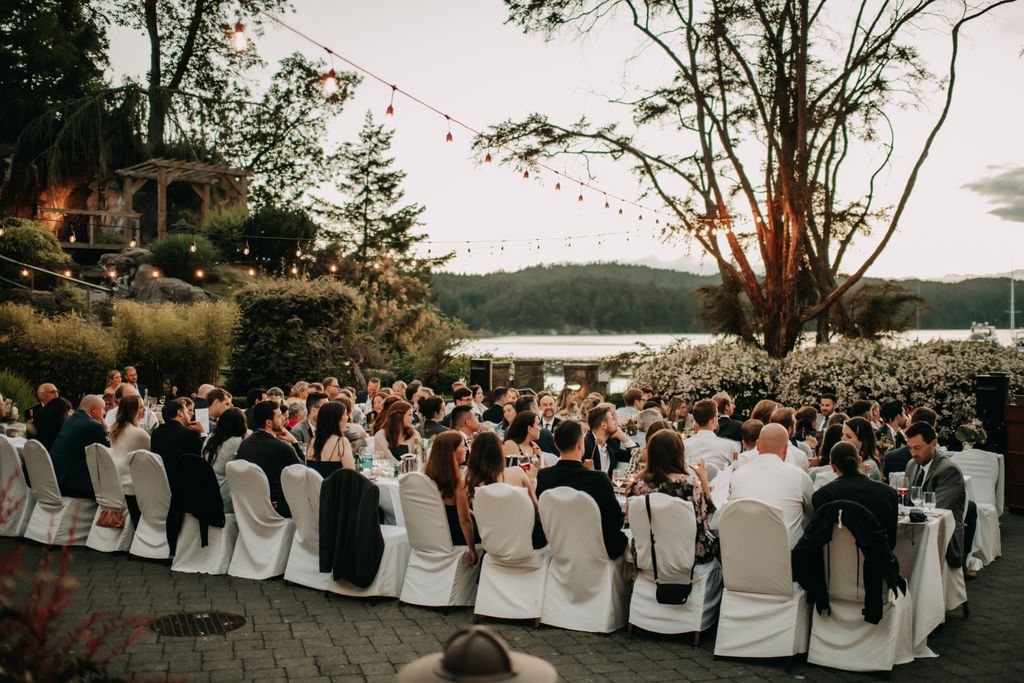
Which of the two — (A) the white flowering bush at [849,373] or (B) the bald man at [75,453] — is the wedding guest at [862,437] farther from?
(A) the white flowering bush at [849,373]

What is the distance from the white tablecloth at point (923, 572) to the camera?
17.0 ft

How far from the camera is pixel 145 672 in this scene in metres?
4.74

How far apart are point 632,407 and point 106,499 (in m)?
6.51

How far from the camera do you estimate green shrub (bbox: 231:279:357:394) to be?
17766 millimetres

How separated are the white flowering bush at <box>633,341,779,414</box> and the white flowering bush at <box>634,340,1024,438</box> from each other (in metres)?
0.02


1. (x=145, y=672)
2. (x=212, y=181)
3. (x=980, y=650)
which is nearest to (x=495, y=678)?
(x=145, y=672)

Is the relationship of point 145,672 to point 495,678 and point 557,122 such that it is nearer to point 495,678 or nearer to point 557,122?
point 495,678

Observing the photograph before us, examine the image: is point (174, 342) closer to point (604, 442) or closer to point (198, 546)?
point (198, 546)

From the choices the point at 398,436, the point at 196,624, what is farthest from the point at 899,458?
the point at 196,624

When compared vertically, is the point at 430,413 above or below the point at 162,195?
below

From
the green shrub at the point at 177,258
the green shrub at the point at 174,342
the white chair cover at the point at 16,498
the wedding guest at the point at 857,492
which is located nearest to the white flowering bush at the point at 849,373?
the green shrub at the point at 174,342

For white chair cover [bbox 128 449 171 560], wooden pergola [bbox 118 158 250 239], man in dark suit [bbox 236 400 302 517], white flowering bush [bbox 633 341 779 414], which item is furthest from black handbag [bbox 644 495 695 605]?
wooden pergola [bbox 118 158 250 239]

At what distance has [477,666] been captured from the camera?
1718mm

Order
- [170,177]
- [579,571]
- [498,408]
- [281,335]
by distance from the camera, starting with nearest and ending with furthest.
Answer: [579,571] < [498,408] < [281,335] < [170,177]
